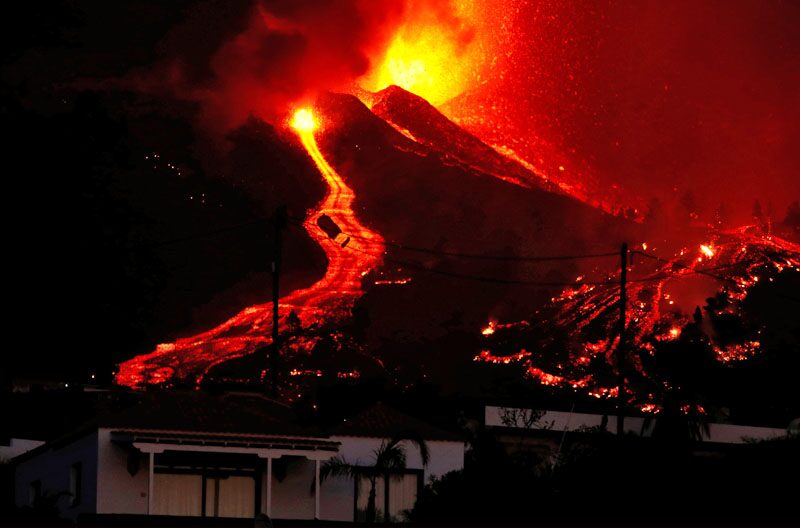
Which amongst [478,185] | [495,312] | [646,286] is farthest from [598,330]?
[478,185]

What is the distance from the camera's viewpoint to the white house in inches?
1645

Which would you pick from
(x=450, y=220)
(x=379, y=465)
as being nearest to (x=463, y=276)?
(x=450, y=220)

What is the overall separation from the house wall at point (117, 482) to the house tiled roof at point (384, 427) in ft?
18.6

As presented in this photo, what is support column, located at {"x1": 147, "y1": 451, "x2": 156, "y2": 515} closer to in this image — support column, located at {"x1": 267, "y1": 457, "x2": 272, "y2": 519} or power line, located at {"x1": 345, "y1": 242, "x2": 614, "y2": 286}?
support column, located at {"x1": 267, "y1": 457, "x2": 272, "y2": 519}

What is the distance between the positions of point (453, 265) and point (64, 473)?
125m

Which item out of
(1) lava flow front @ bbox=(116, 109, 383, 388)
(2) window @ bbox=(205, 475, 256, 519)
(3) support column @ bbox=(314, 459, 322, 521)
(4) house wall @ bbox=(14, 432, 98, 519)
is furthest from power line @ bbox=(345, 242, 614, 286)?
(2) window @ bbox=(205, 475, 256, 519)

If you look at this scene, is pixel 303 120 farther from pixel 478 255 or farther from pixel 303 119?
pixel 478 255

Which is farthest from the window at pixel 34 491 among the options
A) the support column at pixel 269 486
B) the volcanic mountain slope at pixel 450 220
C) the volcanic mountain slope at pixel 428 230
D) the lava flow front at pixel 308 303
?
the volcanic mountain slope at pixel 450 220

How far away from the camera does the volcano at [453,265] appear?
134750 millimetres

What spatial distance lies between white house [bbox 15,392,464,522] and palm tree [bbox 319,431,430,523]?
28 cm

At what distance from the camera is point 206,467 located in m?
42.7

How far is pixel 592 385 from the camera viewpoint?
126m

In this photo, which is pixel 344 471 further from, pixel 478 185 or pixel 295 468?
pixel 478 185

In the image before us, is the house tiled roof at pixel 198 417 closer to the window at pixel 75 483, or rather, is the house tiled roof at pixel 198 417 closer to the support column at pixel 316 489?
the support column at pixel 316 489
